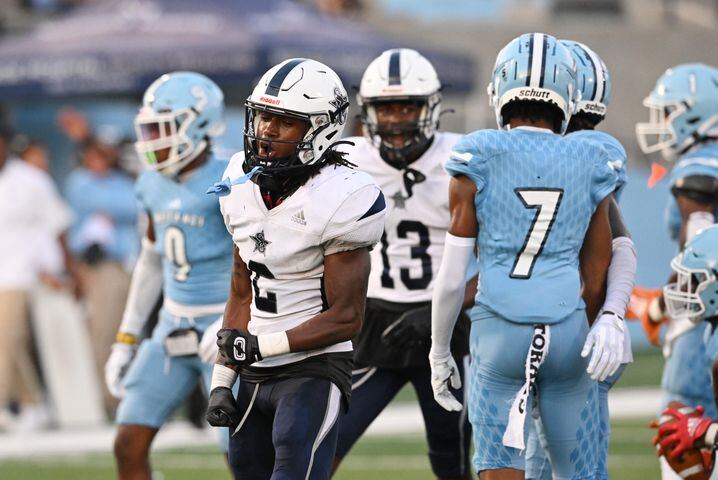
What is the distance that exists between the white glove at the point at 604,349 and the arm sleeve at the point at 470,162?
24.2 inches

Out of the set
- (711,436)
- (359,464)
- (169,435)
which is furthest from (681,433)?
(169,435)

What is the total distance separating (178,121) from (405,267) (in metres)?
1.27

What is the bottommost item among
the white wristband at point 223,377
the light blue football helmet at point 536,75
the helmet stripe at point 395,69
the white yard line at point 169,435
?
the white yard line at point 169,435

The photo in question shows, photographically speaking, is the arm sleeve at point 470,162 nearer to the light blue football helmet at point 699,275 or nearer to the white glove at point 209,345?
the light blue football helmet at point 699,275

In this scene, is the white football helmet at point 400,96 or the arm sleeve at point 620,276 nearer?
the arm sleeve at point 620,276

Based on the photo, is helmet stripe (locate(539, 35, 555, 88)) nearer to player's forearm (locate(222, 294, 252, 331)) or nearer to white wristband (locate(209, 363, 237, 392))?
player's forearm (locate(222, 294, 252, 331))

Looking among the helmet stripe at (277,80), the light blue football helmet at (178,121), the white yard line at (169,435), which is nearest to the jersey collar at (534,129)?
the helmet stripe at (277,80)

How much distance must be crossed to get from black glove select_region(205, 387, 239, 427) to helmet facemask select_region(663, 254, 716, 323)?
1.84 metres

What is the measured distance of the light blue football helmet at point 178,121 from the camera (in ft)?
21.2

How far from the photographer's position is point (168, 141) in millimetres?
6434

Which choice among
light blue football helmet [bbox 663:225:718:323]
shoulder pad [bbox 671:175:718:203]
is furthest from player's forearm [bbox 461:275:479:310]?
shoulder pad [bbox 671:175:718:203]

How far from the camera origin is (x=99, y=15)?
45.0 feet

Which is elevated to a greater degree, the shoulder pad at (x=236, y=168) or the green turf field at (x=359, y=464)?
the shoulder pad at (x=236, y=168)

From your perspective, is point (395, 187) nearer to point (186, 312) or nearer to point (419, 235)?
point (419, 235)
